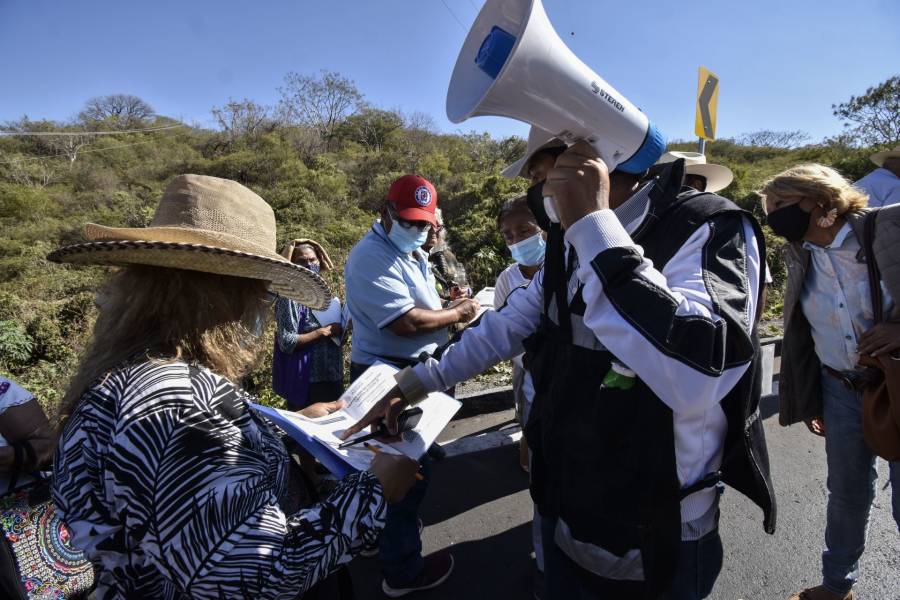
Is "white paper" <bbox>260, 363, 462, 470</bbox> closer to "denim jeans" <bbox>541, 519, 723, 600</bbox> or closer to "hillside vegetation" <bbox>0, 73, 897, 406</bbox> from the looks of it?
"denim jeans" <bbox>541, 519, 723, 600</bbox>

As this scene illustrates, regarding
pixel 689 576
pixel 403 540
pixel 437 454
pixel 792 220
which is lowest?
pixel 437 454

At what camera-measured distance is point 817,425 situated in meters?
2.50

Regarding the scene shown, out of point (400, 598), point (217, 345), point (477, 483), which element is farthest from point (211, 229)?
point (477, 483)

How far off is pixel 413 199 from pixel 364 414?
159 cm

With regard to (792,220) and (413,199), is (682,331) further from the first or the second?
(413,199)

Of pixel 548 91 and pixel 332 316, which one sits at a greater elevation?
pixel 548 91

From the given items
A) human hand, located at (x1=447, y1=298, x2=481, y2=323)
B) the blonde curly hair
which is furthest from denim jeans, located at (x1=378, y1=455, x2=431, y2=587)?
the blonde curly hair

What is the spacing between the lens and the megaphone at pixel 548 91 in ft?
3.66

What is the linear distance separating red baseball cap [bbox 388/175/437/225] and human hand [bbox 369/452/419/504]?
1.82m

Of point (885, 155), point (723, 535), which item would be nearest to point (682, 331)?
point (723, 535)

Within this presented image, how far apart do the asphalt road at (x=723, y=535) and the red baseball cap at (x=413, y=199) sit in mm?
1900

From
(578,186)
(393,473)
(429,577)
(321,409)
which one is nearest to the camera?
(578,186)

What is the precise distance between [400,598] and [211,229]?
2.19 m

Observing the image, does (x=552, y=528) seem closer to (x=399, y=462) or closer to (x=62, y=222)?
(x=399, y=462)
